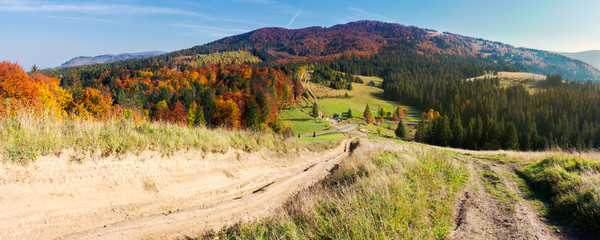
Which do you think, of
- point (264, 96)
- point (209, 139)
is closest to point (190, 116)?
point (264, 96)

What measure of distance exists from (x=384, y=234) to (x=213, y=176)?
326 inches

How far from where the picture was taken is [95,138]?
332 inches

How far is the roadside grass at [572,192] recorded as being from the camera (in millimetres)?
6023

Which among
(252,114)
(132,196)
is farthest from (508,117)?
(132,196)

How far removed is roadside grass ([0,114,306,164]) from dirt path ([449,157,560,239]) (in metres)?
10.4

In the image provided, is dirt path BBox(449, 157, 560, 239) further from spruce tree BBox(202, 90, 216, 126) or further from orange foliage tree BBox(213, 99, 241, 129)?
spruce tree BBox(202, 90, 216, 126)

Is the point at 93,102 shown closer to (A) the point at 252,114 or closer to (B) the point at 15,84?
(B) the point at 15,84

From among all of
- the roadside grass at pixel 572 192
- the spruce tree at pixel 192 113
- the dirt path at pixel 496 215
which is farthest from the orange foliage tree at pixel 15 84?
the roadside grass at pixel 572 192

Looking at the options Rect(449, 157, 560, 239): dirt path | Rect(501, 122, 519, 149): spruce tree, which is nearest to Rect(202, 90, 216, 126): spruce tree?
Rect(449, 157, 560, 239): dirt path

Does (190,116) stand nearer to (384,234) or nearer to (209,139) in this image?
(209,139)

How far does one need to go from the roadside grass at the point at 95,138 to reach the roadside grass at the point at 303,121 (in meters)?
60.8

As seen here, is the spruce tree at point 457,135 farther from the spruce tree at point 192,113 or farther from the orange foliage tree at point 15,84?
the orange foliage tree at point 15,84

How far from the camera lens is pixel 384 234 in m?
4.86

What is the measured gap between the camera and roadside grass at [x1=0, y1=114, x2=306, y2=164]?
279 inches
